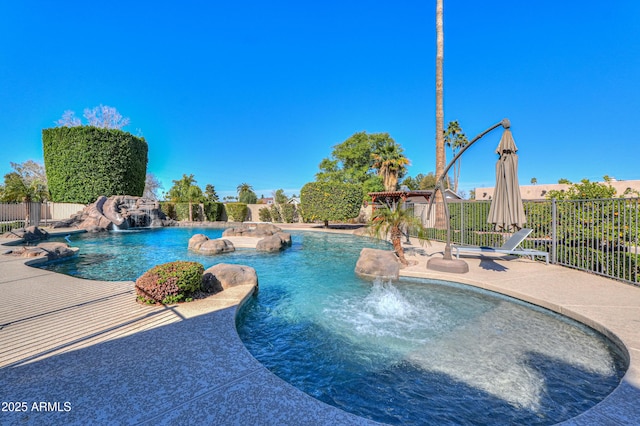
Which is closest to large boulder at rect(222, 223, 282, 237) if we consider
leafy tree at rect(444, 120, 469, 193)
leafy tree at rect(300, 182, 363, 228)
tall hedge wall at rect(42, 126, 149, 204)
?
leafy tree at rect(300, 182, 363, 228)

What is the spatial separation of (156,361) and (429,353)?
3.07 m

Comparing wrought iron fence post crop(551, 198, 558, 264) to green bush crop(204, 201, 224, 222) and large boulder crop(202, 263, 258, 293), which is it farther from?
Answer: green bush crop(204, 201, 224, 222)

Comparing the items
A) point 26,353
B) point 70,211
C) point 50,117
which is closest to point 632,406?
point 26,353

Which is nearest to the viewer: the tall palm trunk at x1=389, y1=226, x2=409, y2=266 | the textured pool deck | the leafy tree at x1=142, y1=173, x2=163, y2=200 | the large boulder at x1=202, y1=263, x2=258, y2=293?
the textured pool deck

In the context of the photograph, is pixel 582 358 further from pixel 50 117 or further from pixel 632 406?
pixel 50 117

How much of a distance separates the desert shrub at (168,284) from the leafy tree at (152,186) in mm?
48946

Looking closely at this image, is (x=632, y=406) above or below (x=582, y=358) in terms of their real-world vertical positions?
above

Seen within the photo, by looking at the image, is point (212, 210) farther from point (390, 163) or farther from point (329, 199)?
point (390, 163)

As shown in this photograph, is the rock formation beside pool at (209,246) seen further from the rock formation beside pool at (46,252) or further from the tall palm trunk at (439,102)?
the tall palm trunk at (439,102)

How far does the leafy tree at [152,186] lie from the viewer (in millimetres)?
46438

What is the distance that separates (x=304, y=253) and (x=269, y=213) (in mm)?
18416

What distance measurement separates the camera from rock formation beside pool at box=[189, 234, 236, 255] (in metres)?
10.9

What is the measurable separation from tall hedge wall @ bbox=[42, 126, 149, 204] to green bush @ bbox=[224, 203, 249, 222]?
1000cm

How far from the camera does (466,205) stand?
1234cm
